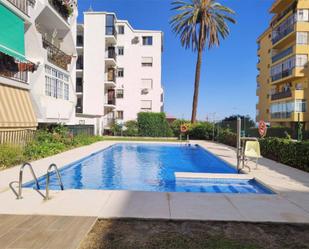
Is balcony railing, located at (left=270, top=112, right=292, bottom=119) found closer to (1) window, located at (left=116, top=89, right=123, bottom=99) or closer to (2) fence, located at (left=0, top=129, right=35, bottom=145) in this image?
(1) window, located at (left=116, top=89, right=123, bottom=99)

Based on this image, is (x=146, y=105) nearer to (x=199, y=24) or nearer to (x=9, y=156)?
(x=199, y=24)

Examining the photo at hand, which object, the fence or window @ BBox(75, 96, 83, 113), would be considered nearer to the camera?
the fence

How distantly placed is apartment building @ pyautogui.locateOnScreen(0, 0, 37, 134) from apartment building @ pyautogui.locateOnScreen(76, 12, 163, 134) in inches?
664

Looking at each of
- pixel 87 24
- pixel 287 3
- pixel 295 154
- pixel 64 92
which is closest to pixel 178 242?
pixel 295 154

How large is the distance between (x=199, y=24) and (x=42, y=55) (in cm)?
2358

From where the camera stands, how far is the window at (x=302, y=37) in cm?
4081

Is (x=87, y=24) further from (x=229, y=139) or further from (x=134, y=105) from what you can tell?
(x=229, y=139)

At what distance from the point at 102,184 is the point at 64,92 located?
14093mm

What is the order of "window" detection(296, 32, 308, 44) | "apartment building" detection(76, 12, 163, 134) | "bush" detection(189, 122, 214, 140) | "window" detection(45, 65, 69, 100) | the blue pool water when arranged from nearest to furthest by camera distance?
the blue pool water
"window" detection(45, 65, 69, 100)
"bush" detection(189, 122, 214, 140)
"window" detection(296, 32, 308, 44)
"apartment building" detection(76, 12, 163, 134)

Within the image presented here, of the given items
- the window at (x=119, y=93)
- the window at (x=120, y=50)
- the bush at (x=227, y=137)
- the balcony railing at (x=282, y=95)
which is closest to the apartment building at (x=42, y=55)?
the bush at (x=227, y=137)

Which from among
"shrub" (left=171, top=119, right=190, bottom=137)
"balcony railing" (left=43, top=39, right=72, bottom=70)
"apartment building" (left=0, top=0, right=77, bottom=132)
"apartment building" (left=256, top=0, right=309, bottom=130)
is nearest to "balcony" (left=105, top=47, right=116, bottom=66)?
"shrub" (left=171, top=119, right=190, bottom=137)

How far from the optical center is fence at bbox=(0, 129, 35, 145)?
15074mm

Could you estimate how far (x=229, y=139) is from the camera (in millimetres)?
27688

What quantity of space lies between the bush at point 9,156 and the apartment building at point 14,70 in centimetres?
152
